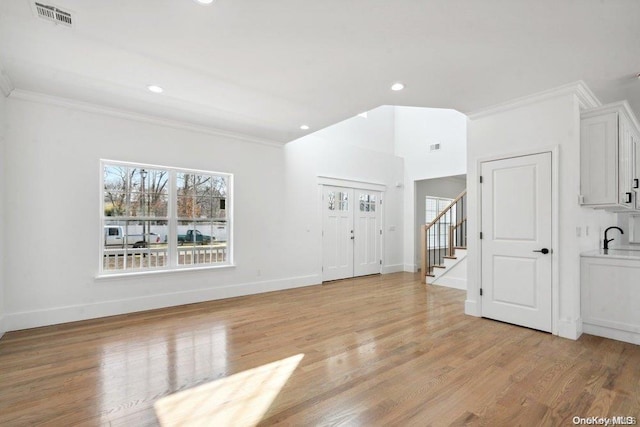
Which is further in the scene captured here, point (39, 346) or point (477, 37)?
point (39, 346)

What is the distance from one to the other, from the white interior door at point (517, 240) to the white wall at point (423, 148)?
3120 millimetres

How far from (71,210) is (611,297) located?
6.61 meters

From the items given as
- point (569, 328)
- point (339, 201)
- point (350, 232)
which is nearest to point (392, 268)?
point (350, 232)

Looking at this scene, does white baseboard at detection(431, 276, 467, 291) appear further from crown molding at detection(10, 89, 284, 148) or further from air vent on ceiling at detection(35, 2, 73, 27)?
air vent on ceiling at detection(35, 2, 73, 27)

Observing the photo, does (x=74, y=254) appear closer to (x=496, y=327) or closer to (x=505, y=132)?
(x=496, y=327)

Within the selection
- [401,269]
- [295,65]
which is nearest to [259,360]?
[295,65]

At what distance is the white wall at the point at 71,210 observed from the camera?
368 centimetres

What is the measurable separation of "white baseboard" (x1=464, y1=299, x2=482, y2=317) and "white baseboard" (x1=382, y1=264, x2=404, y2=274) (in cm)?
346

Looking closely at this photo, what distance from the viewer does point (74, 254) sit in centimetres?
399

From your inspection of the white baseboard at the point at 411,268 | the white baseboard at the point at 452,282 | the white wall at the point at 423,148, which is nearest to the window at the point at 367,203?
the white wall at the point at 423,148

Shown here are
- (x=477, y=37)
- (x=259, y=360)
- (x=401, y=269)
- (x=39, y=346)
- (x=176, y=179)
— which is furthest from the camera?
(x=401, y=269)

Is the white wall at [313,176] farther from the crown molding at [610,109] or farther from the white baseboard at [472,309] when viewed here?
the crown molding at [610,109]

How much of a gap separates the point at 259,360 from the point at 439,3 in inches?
129

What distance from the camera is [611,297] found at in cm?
338
